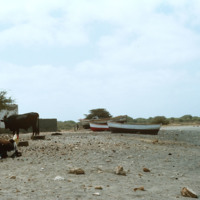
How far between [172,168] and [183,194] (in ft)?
12.7

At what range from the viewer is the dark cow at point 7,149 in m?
11.7

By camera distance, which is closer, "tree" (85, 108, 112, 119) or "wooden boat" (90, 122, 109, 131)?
"wooden boat" (90, 122, 109, 131)

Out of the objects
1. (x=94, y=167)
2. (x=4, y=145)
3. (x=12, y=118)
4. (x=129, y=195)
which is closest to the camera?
(x=129, y=195)

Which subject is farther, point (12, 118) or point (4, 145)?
point (12, 118)

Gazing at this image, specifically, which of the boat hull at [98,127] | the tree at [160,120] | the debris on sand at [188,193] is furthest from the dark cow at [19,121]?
the tree at [160,120]

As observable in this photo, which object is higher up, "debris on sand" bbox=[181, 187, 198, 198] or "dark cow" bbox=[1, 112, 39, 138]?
"dark cow" bbox=[1, 112, 39, 138]

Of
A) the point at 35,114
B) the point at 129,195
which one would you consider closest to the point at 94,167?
the point at 129,195

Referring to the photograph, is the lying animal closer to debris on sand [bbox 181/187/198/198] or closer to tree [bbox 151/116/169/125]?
debris on sand [bbox 181/187/198/198]

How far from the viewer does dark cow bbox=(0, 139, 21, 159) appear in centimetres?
1169

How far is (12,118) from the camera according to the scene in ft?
74.5

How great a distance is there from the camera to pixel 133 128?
106 feet

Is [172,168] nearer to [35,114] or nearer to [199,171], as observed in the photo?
[199,171]

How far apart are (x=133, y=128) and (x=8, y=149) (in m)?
21.4

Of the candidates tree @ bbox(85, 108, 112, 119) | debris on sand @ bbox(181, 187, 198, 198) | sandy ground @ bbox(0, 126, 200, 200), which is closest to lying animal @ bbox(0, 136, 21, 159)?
sandy ground @ bbox(0, 126, 200, 200)
